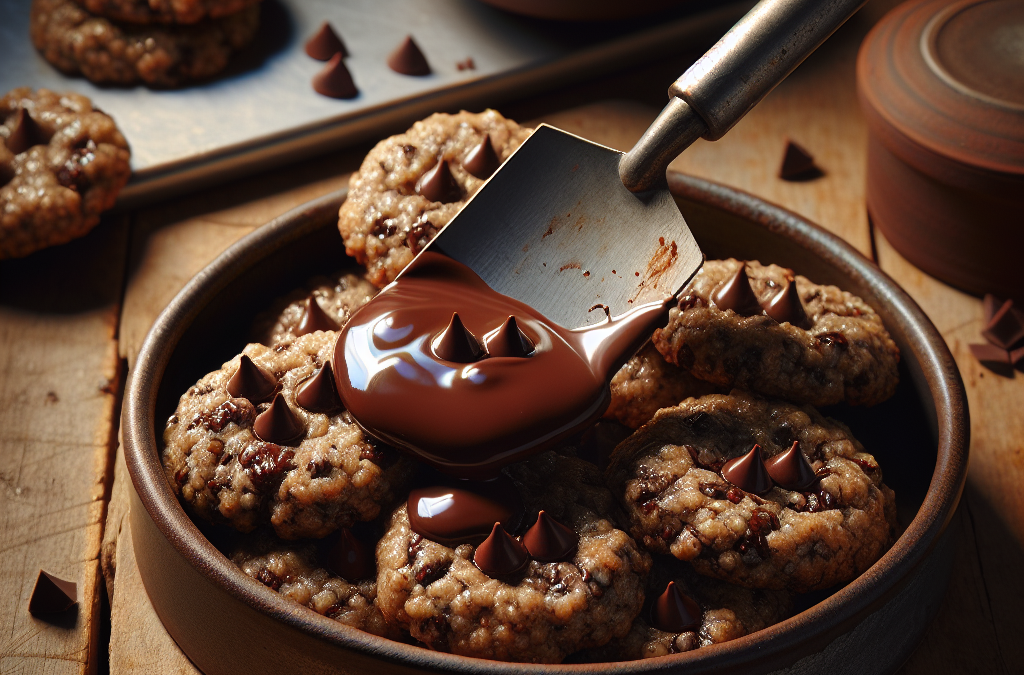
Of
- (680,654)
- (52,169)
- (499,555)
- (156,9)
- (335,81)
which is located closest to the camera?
(680,654)

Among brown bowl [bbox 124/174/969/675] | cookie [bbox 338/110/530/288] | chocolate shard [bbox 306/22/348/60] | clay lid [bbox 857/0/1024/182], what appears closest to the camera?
brown bowl [bbox 124/174/969/675]

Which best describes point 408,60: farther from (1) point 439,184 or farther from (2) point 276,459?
(2) point 276,459

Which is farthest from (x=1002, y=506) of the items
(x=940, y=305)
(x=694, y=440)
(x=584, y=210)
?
(x=584, y=210)

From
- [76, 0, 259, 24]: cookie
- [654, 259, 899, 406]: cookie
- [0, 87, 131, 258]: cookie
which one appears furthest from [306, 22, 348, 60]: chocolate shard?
[654, 259, 899, 406]: cookie

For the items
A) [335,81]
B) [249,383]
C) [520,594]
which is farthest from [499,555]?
[335,81]

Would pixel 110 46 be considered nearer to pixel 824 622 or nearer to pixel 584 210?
pixel 584 210

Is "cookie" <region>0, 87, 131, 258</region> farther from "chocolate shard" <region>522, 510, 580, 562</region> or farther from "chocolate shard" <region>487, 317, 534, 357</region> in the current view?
"chocolate shard" <region>522, 510, 580, 562</region>
